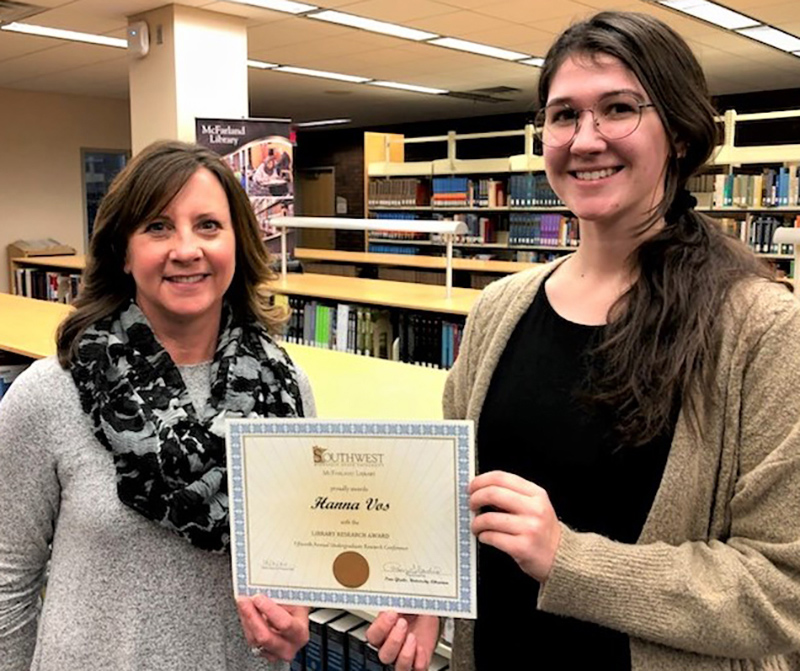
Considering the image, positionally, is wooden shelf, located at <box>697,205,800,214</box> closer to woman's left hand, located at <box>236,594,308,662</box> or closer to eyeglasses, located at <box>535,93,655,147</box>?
eyeglasses, located at <box>535,93,655,147</box>

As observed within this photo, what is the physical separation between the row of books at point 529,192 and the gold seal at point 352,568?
23.6ft

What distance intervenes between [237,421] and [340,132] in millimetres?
12872

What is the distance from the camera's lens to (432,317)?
4.26m

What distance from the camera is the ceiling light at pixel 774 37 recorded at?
624 cm

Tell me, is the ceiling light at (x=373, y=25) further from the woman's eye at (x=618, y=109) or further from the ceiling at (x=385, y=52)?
the woman's eye at (x=618, y=109)

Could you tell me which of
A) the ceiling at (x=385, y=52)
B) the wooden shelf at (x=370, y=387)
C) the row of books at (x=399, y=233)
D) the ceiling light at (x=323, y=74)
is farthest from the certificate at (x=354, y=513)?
the row of books at (x=399, y=233)

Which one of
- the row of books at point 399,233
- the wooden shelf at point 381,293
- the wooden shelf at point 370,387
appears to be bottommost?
the wooden shelf at point 370,387

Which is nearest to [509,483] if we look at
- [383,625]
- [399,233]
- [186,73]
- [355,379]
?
[383,625]

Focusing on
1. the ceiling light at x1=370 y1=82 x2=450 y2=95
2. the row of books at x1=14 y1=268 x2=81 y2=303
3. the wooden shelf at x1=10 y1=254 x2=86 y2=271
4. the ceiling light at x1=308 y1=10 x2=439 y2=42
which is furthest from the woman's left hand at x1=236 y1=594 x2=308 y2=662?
the ceiling light at x1=370 y1=82 x2=450 y2=95

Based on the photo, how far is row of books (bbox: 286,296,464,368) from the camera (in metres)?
4.22

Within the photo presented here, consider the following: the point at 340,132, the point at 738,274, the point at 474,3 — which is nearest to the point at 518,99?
the point at 340,132

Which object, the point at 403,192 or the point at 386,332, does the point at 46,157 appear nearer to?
the point at 403,192

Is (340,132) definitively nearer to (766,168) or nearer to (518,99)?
(518,99)

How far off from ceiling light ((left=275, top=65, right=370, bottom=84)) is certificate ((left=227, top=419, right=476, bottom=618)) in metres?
7.34
